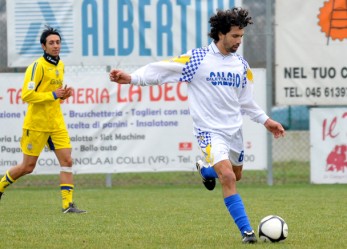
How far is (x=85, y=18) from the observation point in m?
14.6

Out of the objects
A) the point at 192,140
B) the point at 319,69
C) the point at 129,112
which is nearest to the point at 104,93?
the point at 129,112

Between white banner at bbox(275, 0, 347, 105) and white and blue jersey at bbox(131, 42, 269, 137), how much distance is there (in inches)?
272

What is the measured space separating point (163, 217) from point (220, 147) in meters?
2.38

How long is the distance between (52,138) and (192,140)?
399 cm

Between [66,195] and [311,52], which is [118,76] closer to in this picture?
[66,195]

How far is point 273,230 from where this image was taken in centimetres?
733

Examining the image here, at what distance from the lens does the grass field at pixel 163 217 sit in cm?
750

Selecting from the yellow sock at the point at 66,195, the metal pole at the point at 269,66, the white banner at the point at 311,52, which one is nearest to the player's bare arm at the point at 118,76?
the yellow sock at the point at 66,195

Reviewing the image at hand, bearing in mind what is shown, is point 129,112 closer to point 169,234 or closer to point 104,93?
point 104,93

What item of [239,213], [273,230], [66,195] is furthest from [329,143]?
[239,213]

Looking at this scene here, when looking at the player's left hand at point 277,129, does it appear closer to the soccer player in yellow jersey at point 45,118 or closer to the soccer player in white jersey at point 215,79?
the soccer player in white jersey at point 215,79

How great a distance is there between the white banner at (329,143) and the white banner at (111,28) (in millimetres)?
2211

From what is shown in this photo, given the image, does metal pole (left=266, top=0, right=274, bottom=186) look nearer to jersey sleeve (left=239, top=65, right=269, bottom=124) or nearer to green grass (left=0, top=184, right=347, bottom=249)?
green grass (left=0, top=184, right=347, bottom=249)

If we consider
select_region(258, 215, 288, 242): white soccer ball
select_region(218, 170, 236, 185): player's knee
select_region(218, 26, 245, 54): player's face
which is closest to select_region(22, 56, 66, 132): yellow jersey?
select_region(218, 26, 245, 54): player's face
